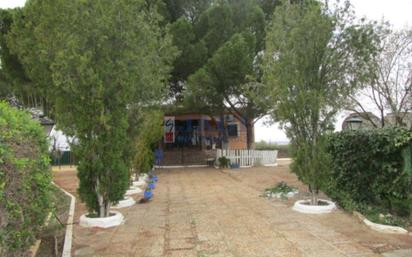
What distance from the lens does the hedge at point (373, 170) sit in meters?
5.90

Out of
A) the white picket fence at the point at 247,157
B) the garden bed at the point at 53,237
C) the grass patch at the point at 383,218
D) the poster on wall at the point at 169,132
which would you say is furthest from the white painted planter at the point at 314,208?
the poster on wall at the point at 169,132

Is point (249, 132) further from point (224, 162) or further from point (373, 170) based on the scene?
point (373, 170)

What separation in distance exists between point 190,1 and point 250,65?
5.83 m

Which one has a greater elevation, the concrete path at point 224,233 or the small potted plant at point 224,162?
the small potted plant at point 224,162

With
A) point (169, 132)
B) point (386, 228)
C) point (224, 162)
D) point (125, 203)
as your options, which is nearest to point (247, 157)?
point (224, 162)

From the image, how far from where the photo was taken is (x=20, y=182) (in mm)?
3266

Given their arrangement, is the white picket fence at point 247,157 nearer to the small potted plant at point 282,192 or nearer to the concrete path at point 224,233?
the small potted plant at point 282,192

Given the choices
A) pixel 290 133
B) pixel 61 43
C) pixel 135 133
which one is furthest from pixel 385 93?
pixel 61 43

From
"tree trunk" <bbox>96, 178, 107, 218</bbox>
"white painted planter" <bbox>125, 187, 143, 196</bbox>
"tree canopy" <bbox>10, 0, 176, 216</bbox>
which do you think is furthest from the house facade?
"tree canopy" <bbox>10, 0, 176, 216</bbox>

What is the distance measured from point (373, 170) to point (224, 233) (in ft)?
10.1

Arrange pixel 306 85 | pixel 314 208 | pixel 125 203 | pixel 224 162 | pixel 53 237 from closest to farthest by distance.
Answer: pixel 53 237 → pixel 314 208 → pixel 306 85 → pixel 125 203 → pixel 224 162

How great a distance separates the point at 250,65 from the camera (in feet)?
54.8

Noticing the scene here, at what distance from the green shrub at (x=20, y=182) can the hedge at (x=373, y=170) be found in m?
5.05

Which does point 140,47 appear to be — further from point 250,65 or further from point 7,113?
point 250,65
